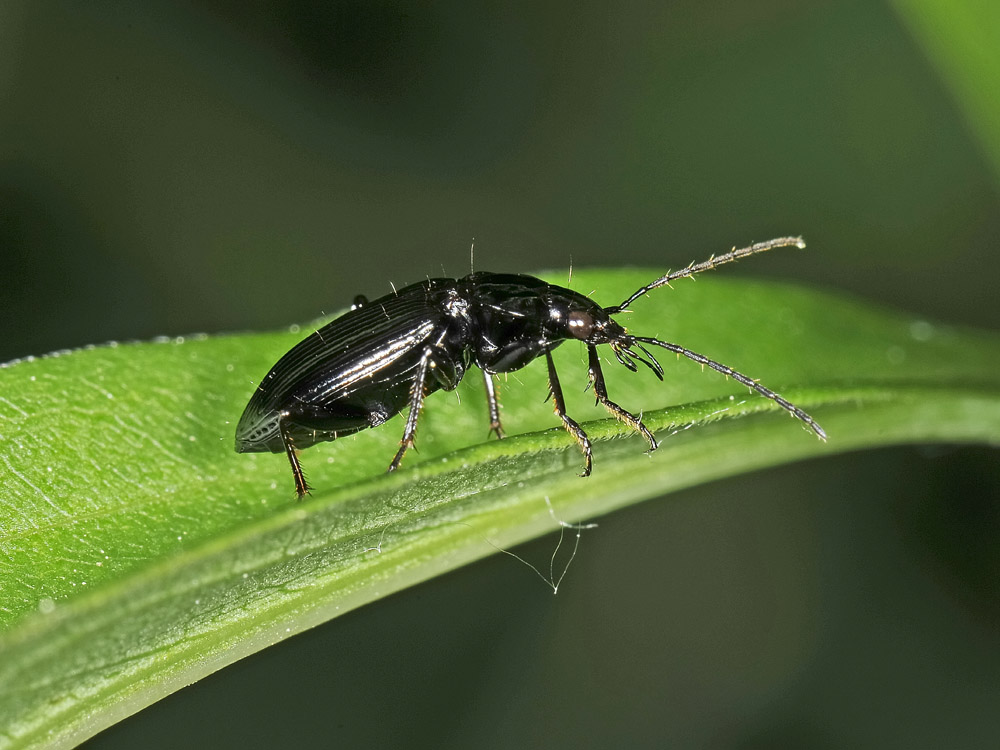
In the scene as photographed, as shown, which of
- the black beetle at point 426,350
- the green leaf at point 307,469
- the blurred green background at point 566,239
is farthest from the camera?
the blurred green background at point 566,239

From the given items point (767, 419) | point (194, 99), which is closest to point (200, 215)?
point (194, 99)

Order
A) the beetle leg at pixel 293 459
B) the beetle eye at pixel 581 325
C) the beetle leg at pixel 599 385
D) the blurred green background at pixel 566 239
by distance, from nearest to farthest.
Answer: the beetle leg at pixel 293 459
the beetle leg at pixel 599 385
the beetle eye at pixel 581 325
the blurred green background at pixel 566 239

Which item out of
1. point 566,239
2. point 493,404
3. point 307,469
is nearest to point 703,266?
point 493,404

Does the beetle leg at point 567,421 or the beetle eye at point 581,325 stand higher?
the beetle eye at point 581,325

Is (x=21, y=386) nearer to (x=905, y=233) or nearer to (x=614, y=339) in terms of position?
(x=614, y=339)

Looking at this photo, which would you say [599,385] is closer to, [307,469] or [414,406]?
[414,406]

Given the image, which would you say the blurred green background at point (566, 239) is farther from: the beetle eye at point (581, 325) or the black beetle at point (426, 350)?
the beetle eye at point (581, 325)

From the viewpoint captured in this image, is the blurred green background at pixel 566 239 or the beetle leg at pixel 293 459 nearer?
the beetle leg at pixel 293 459

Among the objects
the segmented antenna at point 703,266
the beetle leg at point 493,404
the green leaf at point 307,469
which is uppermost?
the segmented antenna at point 703,266

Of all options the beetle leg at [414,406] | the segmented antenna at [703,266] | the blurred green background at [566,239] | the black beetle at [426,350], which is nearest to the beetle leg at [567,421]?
the black beetle at [426,350]
